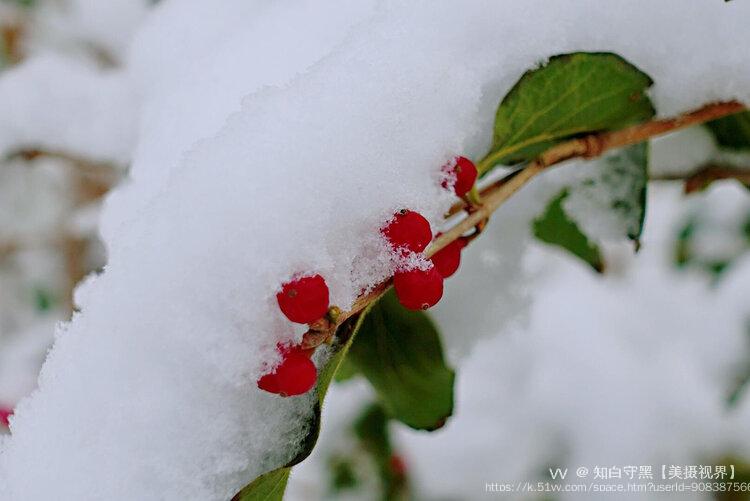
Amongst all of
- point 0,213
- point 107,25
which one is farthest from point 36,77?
point 0,213

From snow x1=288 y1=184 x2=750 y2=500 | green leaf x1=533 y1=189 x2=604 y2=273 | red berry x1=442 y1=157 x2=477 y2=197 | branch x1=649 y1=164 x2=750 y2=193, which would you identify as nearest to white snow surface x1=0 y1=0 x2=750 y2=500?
red berry x1=442 y1=157 x2=477 y2=197

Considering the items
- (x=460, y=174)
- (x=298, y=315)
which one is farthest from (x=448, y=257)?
(x=298, y=315)

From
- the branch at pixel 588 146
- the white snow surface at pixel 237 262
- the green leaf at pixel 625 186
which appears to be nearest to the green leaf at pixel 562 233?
the green leaf at pixel 625 186

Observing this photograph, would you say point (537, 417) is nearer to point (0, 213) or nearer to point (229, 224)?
point (229, 224)

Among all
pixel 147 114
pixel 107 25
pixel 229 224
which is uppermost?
pixel 107 25

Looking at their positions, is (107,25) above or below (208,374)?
above

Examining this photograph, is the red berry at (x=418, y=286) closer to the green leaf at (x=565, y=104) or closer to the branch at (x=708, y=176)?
the green leaf at (x=565, y=104)
